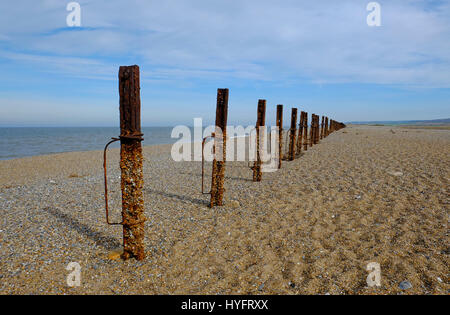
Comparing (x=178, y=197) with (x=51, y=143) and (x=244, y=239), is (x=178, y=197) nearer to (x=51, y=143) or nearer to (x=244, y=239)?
(x=244, y=239)

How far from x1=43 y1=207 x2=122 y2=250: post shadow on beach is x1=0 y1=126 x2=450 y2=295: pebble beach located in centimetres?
2

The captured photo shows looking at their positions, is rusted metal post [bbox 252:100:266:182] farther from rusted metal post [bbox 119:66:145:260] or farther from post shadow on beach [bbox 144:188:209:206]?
rusted metal post [bbox 119:66:145:260]

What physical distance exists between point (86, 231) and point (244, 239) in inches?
126

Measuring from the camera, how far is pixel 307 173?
10281 mm

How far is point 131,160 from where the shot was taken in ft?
12.6

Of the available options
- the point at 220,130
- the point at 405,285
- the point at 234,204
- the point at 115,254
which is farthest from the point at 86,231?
the point at 405,285

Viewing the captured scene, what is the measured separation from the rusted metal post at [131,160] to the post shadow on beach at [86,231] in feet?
2.16

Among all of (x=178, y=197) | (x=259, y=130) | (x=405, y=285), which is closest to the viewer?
(x=405, y=285)

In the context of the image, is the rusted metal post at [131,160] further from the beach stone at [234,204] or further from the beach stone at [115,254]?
the beach stone at [234,204]

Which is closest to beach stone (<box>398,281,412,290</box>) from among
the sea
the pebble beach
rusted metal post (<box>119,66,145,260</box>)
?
the pebble beach

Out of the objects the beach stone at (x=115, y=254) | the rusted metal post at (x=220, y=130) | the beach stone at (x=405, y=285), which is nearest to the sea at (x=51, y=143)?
the rusted metal post at (x=220, y=130)
